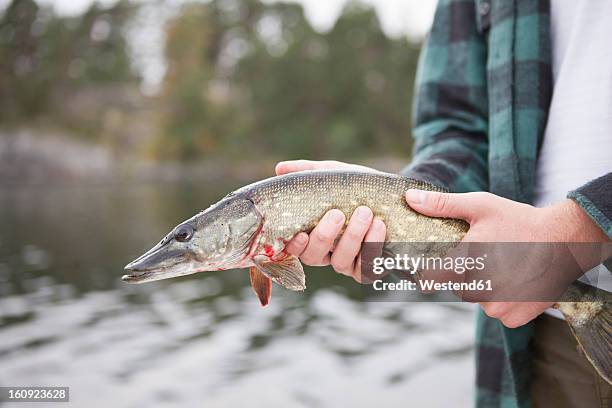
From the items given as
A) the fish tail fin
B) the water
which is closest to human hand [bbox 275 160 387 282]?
the fish tail fin

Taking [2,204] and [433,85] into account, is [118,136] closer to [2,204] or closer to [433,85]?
[2,204]

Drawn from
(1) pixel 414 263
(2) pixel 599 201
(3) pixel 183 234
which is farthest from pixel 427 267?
(3) pixel 183 234

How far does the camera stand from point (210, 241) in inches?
80.6

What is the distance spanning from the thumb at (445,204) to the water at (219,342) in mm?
4159

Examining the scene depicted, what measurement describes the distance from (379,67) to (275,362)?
36.9 meters

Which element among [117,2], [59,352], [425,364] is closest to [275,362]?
[425,364]

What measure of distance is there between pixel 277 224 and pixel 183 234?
1.16 ft

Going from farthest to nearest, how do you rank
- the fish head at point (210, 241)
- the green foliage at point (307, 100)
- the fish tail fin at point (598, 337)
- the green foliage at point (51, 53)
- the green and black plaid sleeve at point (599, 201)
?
the green foliage at point (307, 100)
the green foliage at point (51, 53)
the fish head at point (210, 241)
the fish tail fin at point (598, 337)
the green and black plaid sleeve at point (599, 201)

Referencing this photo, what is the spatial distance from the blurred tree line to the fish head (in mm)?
37168

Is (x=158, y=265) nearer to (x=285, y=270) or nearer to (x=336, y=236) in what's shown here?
(x=285, y=270)

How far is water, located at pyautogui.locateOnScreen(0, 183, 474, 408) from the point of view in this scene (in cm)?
578

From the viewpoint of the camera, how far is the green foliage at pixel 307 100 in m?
39.4

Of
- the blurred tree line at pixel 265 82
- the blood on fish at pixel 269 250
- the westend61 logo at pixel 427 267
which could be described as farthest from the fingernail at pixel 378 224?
the blurred tree line at pixel 265 82

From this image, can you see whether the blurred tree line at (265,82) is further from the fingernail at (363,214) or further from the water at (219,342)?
the fingernail at (363,214)
